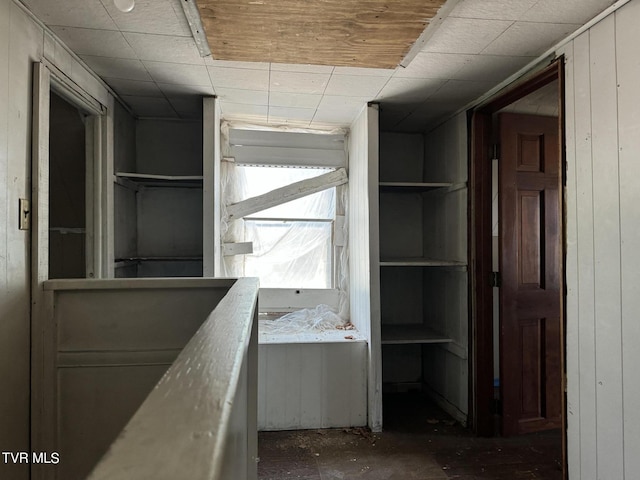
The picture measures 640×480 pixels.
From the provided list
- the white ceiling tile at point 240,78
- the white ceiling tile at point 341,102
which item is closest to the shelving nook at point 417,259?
the white ceiling tile at point 341,102

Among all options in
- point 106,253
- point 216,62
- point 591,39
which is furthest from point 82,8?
point 591,39

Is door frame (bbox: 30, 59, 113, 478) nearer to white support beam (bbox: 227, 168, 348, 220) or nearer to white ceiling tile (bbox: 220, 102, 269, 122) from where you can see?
white ceiling tile (bbox: 220, 102, 269, 122)

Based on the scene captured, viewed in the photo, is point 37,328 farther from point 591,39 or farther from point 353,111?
point 591,39

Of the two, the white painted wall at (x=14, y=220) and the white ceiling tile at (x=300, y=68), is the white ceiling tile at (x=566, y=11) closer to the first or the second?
the white ceiling tile at (x=300, y=68)

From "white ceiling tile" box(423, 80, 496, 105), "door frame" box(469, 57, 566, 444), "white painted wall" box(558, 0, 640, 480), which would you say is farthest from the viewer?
"door frame" box(469, 57, 566, 444)

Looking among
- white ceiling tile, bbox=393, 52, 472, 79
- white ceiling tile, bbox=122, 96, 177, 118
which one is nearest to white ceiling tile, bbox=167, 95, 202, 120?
white ceiling tile, bbox=122, 96, 177, 118

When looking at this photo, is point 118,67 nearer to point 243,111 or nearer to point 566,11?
point 243,111

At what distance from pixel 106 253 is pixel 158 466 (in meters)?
2.20

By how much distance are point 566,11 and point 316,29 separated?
40.0 inches

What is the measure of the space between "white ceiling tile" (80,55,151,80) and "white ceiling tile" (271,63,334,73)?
0.72 meters

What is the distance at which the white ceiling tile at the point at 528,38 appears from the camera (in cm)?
156

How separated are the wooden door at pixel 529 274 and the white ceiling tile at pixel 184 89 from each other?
1.95 meters

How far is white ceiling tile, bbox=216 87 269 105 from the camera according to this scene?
90.5 inches

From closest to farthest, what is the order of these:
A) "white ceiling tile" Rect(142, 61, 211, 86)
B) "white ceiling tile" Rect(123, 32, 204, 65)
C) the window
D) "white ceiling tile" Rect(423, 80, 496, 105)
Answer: "white ceiling tile" Rect(123, 32, 204, 65) < "white ceiling tile" Rect(142, 61, 211, 86) < "white ceiling tile" Rect(423, 80, 496, 105) < the window
